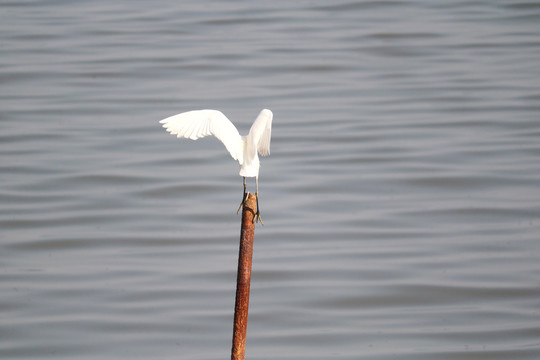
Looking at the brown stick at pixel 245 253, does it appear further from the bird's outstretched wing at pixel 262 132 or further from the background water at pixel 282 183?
the background water at pixel 282 183

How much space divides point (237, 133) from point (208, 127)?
0.13 m

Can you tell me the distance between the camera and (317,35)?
Answer: 46.5 feet

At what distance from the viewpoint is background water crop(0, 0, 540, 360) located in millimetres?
6172

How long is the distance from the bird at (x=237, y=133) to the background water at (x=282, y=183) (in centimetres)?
252

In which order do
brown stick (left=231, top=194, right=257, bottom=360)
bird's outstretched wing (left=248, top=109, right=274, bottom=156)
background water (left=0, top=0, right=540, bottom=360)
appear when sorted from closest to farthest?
brown stick (left=231, top=194, right=257, bottom=360) → bird's outstretched wing (left=248, top=109, right=274, bottom=156) → background water (left=0, top=0, right=540, bottom=360)

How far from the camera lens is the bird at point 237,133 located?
3291mm

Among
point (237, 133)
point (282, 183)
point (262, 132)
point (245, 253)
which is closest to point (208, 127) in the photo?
point (237, 133)

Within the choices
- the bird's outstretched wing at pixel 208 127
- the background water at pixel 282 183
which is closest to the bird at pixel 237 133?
the bird's outstretched wing at pixel 208 127

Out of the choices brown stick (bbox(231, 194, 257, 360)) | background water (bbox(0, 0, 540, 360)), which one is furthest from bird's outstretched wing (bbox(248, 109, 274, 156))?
background water (bbox(0, 0, 540, 360))

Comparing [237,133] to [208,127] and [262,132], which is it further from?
[262,132]

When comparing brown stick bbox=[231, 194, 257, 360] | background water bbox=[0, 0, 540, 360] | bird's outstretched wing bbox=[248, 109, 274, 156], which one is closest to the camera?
brown stick bbox=[231, 194, 257, 360]

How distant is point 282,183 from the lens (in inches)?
350

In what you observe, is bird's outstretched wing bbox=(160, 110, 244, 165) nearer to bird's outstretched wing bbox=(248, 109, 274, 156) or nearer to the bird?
the bird

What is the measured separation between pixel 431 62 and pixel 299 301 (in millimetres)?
7126
